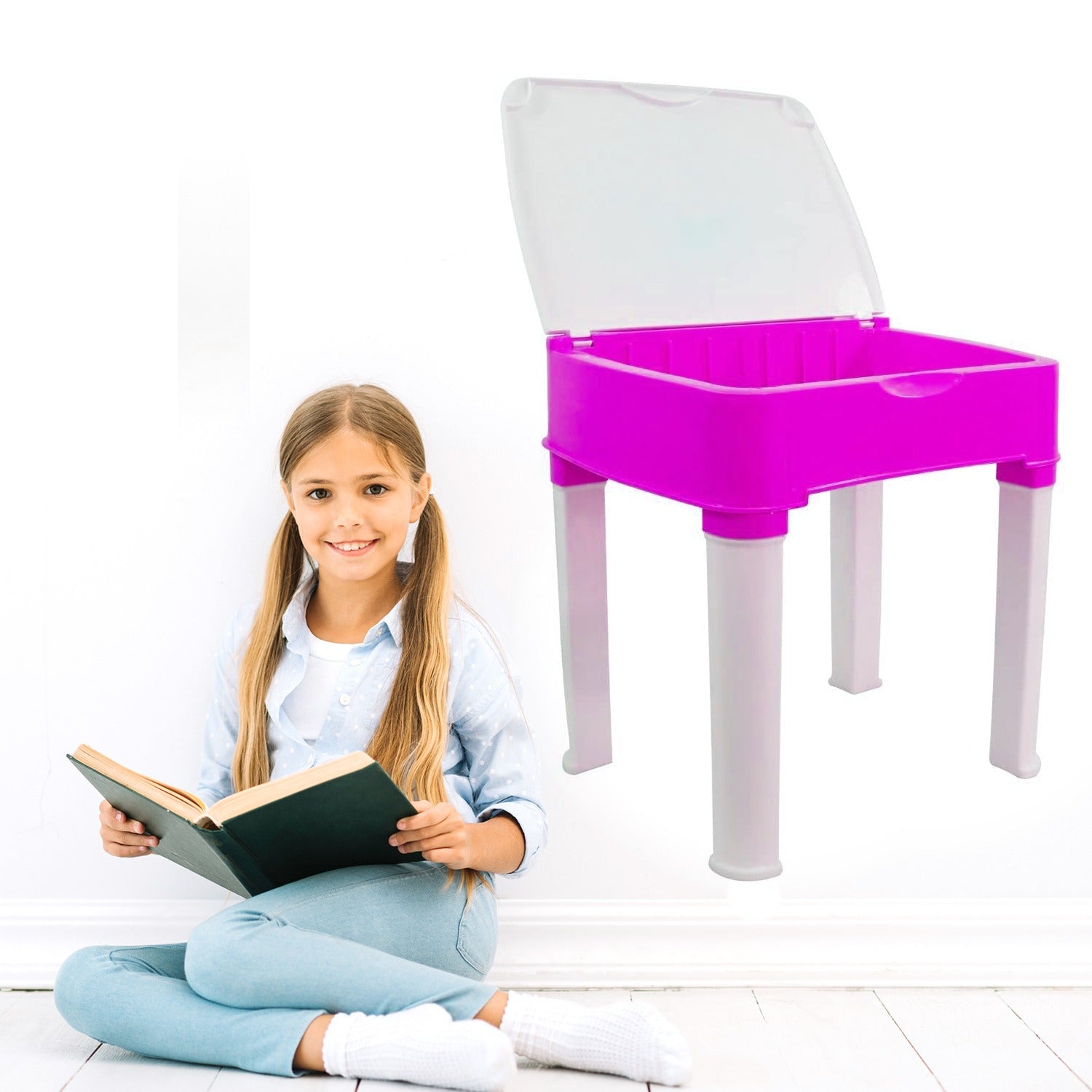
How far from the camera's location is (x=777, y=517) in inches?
37.3

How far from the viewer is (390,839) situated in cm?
112

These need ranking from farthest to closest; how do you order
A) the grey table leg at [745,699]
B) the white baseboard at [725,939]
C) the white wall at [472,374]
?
1. the white baseboard at [725,939]
2. the white wall at [472,374]
3. the grey table leg at [745,699]

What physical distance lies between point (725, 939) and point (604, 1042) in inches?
12.7

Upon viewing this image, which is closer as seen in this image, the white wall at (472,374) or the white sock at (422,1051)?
the white sock at (422,1051)

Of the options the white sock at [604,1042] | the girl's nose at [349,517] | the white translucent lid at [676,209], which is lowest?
the white sock at [604,1042]

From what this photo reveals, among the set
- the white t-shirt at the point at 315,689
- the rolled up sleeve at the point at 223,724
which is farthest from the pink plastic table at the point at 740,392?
the rolled up sleeve at the point at 223,724

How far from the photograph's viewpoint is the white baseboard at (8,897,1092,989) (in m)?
1.39

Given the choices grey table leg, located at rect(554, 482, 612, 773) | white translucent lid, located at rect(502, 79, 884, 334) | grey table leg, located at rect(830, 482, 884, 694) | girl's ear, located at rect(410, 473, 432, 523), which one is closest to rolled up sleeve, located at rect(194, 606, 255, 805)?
girl's ear, located at rect(410, 473, 432, 523)

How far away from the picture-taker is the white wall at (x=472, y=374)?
1.29 m

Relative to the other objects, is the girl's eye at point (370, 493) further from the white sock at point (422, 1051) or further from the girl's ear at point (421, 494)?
the white sock at point (422, 1051)

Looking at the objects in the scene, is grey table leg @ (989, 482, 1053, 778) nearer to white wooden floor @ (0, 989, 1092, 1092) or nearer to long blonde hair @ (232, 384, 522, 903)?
white wooden floor @ (0, 989, 1092, 1092)

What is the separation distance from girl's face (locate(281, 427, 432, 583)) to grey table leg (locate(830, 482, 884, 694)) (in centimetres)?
47

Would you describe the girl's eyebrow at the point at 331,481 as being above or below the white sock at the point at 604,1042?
above

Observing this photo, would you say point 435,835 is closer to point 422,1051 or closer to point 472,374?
point 422,1051
